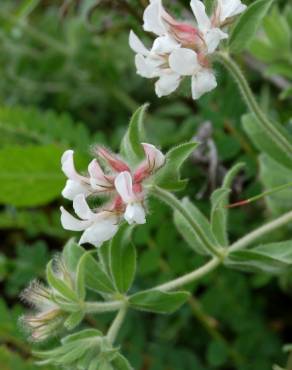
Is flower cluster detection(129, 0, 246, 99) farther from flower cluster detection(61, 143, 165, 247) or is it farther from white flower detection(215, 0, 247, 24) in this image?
flower cluster detection(61, 143, 165, 247)

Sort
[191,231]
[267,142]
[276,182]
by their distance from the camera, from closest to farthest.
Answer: [191,231], [267,142], [276,182]

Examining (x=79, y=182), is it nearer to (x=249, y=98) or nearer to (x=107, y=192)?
(x=107, y=192)

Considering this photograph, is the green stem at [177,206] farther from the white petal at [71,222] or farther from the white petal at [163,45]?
the white petal at [163,45]

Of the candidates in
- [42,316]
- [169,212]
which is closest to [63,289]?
[42,316]

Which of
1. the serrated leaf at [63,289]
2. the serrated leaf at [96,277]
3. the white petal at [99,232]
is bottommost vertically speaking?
the serrated leaf at [96,277]

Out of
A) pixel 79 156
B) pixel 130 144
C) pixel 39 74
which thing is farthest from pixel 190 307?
pixel 39 74

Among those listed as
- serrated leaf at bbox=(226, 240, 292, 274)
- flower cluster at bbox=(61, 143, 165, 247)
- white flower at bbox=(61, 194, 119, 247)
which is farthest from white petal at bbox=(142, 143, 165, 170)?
serrated leaf at bbox=(226, 240, 292, 274)

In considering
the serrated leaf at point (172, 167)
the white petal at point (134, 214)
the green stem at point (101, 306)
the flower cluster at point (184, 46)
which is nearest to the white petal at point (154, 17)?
the flower cluster at point (184, 46)
